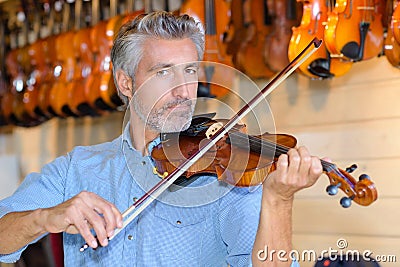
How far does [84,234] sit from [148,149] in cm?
45

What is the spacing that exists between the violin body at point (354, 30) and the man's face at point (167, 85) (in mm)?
653

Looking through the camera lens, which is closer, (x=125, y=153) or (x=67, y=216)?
(x=67, y=216)

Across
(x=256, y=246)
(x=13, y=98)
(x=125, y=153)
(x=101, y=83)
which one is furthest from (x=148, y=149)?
(x=13, y=98)

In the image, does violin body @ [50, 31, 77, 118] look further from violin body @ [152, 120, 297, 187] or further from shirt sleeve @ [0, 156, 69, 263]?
violin body @ [152, 120, 297, 187]

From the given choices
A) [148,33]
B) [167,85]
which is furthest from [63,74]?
[167,85]

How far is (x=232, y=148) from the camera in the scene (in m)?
1.87

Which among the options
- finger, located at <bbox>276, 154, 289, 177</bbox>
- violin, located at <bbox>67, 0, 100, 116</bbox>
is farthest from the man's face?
violin, located at <bbox>67, 0, 100, 116</bbox>

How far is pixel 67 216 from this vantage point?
1.67 metres

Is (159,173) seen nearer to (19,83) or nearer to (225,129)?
(225,129)

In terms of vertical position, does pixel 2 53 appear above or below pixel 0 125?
above

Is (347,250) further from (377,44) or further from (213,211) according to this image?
(213,211)

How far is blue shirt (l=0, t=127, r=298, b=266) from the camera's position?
1.91 metres

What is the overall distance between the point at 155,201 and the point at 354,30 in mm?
924

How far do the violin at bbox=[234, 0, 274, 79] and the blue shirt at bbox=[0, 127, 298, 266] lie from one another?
1.05m
